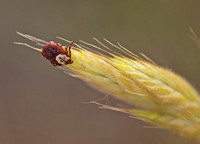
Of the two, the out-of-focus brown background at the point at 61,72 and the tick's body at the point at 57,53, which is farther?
the out-of-focus brown background at the point at 61,72

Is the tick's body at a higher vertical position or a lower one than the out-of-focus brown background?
lower

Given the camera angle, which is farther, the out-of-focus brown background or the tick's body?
the out-of-focus brown background

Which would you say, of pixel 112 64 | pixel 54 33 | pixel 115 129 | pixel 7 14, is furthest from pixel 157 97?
pixel 7 14

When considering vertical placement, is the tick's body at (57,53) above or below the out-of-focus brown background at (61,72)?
below

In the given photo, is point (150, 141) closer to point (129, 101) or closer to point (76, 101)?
point (76, 101)
